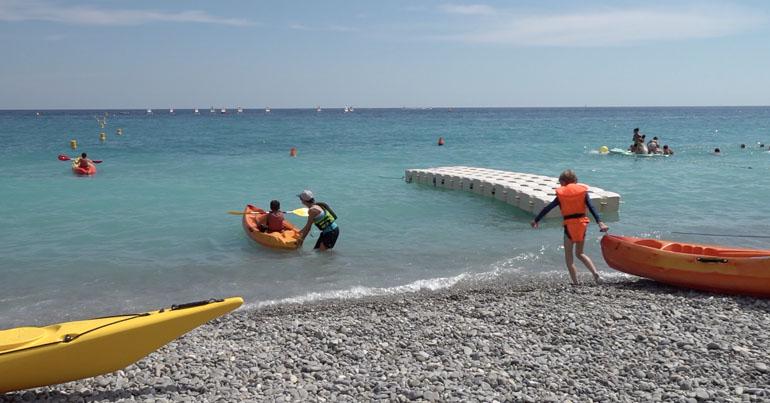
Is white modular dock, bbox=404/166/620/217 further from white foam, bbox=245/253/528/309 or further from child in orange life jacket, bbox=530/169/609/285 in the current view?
child in orange life jacket, bbox=530/169/609/285

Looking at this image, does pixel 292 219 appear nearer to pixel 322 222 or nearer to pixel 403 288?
pixel 322 222

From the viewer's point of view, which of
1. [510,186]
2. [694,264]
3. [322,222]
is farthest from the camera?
[510,186]

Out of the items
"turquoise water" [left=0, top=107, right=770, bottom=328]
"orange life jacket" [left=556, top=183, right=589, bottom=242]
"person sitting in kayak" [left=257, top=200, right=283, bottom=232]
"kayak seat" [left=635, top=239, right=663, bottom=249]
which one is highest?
"orange life jacket" [left=556, top=183, right=589, bottom=242]

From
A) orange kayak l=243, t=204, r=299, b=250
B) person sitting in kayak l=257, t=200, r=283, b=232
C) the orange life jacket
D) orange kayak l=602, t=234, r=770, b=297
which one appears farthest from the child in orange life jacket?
person sitting in kayak l=257, t=200, r=283, b=232

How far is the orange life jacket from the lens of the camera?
8.93 m

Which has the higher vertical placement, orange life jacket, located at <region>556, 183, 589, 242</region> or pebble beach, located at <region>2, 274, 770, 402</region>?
orange life jacket, located at <region>556, 183, 589, 242</region>

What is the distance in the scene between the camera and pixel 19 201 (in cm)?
1789

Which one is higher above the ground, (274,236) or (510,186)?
(510,186)

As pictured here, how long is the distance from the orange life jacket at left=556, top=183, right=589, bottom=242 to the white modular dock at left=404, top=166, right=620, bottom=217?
215 inches

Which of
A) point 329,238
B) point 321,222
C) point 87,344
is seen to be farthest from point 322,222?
point 87,344

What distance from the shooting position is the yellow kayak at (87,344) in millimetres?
5438

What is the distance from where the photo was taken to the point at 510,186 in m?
16.9

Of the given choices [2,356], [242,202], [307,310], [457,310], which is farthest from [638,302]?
[242,202]

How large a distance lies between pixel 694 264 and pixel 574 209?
5.53 feet
